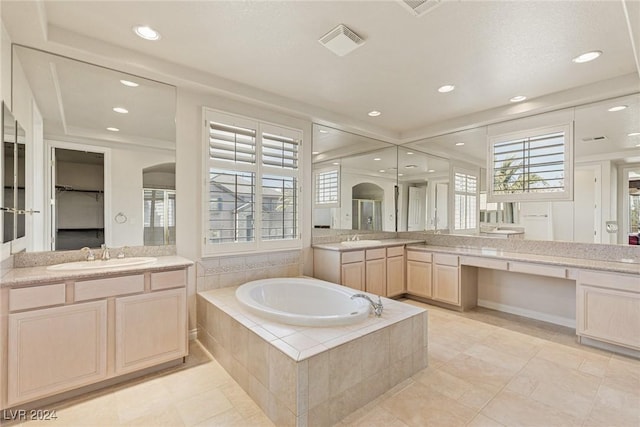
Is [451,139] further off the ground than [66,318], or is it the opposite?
[451,139]

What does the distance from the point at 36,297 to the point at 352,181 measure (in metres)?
3.68

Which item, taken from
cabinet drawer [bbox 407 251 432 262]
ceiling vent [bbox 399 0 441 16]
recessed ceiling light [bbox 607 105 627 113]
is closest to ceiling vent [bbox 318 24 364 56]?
ceiling vent [bbox 399 0 441 16]

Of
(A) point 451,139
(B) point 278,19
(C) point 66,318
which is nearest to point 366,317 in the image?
(C) point 66,318

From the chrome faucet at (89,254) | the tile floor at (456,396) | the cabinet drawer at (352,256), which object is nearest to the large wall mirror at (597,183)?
the tile floor at (456,396)

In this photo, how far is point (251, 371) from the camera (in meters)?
2.08

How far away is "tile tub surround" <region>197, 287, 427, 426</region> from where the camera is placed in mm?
1736

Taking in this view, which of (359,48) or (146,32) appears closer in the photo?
(146,32)

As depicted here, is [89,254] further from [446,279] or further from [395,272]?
[446,279]

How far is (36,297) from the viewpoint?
1.90 m

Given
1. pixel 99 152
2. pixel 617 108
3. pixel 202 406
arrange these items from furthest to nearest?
pixel 617 108
pixel 99 152
pixel 202 406

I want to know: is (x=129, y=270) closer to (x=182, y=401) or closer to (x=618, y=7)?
(x=182, y=401)

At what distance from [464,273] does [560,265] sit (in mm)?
1068

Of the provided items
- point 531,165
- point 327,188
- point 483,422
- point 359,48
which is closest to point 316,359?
point 483,422

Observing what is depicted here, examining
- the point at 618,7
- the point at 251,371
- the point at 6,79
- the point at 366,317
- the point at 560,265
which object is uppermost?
the point at 618,7
